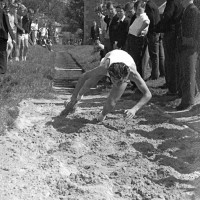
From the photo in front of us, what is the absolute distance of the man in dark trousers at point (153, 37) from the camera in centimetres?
1051

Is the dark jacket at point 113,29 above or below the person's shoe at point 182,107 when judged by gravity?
above

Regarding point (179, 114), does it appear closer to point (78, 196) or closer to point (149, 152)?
point (149, 152)

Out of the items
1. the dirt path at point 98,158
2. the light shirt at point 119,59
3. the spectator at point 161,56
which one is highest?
the light shirt at point 119,59

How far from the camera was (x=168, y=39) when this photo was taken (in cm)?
943

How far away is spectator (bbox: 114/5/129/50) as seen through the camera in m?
11.2

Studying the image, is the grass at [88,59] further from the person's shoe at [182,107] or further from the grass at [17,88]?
the person's shoe at [182,107]

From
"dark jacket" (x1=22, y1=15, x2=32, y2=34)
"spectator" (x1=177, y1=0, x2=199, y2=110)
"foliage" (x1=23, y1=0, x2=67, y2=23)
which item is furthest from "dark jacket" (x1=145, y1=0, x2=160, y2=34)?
"foliage" (x1=23, y1=0, x2=67, y2=23)

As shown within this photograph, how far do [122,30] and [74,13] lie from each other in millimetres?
56400

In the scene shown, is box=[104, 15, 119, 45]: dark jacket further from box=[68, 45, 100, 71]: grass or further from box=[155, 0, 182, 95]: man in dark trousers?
box=[68, 45, 100, 71]: grass

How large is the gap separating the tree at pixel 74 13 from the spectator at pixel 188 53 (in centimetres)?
5790

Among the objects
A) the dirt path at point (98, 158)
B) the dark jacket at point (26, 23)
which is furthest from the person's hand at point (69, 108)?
the dark jacket at point (26, 23)

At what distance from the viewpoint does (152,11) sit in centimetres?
1056

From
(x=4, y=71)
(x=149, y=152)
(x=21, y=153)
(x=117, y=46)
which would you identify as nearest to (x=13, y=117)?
(x=21, y=153)

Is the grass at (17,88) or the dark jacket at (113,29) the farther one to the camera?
the dark jacket at (113,29)
